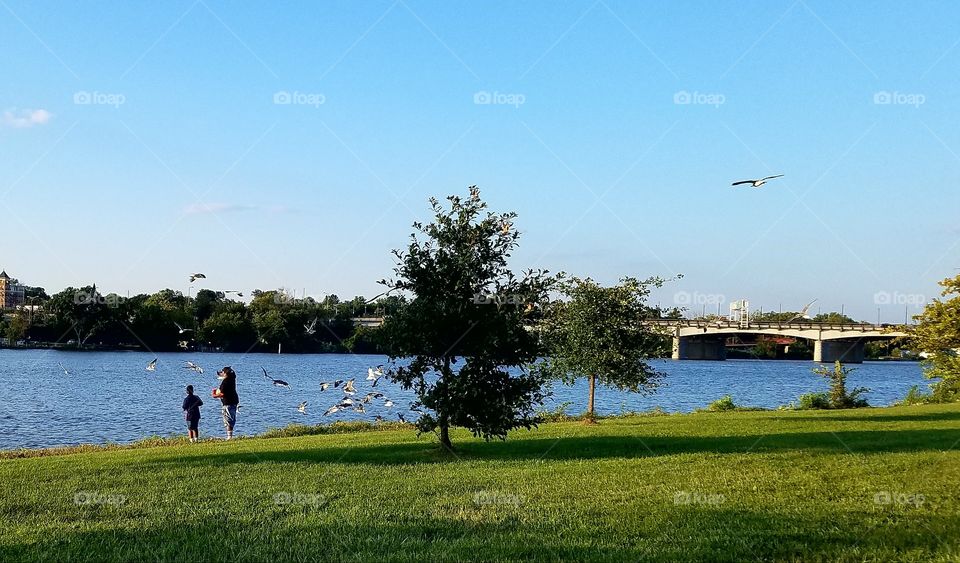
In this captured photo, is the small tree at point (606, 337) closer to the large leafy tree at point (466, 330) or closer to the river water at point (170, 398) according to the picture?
the river water at point (170, 398)

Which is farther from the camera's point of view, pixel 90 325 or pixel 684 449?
pixel 90 325

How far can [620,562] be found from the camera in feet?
27.1

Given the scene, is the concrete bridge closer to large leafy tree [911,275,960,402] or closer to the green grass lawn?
large leafy tree [911,275,960,402]

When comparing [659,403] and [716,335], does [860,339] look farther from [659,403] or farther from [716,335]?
[659,403]

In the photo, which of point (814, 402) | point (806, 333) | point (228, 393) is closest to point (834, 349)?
point (806, 333)

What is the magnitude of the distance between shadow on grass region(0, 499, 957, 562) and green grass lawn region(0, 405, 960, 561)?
3 centimetres

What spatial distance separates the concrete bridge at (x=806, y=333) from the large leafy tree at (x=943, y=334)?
5736 centimetres

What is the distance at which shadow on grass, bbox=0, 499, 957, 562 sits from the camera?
862 cm

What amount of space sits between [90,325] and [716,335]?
77.6 meters

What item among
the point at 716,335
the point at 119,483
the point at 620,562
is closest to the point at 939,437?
the point at 620,562

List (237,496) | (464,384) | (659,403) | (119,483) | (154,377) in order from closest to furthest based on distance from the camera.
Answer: (237,496) < (119,483) < (464,384) < (659,403) < (154,377)

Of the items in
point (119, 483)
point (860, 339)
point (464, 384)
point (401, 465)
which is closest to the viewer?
point (119, 483)

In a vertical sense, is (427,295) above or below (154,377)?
above

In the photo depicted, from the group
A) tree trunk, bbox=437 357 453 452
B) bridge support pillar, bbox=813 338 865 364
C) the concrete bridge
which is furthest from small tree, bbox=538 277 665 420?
bridge support pillar, bbox=813 338 865 364
